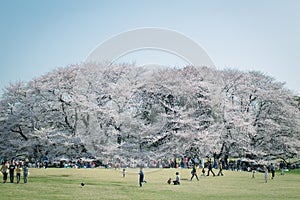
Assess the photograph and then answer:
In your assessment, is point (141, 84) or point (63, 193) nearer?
point (63, 193)

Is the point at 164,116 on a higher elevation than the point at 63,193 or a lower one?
higher

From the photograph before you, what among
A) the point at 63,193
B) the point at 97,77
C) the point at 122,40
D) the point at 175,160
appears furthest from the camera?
the point at 97,77

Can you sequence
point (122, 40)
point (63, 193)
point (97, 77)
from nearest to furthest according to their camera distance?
point (63, 193), point (122, 40), point (97, 77)

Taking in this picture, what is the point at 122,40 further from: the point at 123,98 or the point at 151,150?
the point at 151,150

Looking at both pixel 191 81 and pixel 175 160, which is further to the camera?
pixel 191 81

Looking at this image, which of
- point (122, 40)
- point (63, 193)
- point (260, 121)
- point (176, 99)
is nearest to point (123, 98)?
point (176, 99)

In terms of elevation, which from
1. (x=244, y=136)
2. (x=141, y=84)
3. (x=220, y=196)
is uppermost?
(x=141, y=84)

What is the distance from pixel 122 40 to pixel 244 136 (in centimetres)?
2160

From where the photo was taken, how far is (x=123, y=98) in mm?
46062

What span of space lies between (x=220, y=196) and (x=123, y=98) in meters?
28.0

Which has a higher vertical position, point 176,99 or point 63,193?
point 176,99

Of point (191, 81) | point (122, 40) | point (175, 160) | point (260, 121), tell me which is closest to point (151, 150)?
point (175, 160)

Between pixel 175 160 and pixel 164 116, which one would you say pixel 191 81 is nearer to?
pixel 164 116

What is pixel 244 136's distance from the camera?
4509 centimetres
